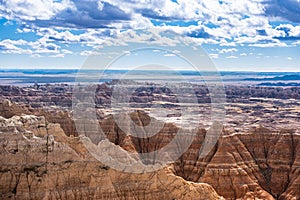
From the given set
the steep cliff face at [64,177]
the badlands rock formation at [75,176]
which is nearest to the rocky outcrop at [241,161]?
the badlands rock formation at [75,176]

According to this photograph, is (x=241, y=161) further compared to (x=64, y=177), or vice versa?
(x=241, y=161)

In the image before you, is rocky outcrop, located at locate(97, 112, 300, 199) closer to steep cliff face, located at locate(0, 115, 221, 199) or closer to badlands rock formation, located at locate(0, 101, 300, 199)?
badlands rock formation, located at locate(0, 101, 300, 199)

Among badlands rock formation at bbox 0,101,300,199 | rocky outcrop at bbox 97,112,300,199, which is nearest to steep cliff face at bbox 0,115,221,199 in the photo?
badlands rock formation at bbox 0,101,300,199

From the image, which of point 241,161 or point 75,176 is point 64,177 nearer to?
point 75,176

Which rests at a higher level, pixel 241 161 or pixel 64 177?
pixel 64 177

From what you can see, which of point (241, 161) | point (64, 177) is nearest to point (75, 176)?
point (64, 177)

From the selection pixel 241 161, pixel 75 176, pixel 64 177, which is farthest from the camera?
pixel 241 161

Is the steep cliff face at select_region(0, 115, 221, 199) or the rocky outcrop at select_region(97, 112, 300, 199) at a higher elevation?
the steep cliff face at select_region(0, 115, 221, 199)

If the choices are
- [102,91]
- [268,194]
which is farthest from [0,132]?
[102,91]

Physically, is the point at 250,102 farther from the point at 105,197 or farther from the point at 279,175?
the point at 105,197
